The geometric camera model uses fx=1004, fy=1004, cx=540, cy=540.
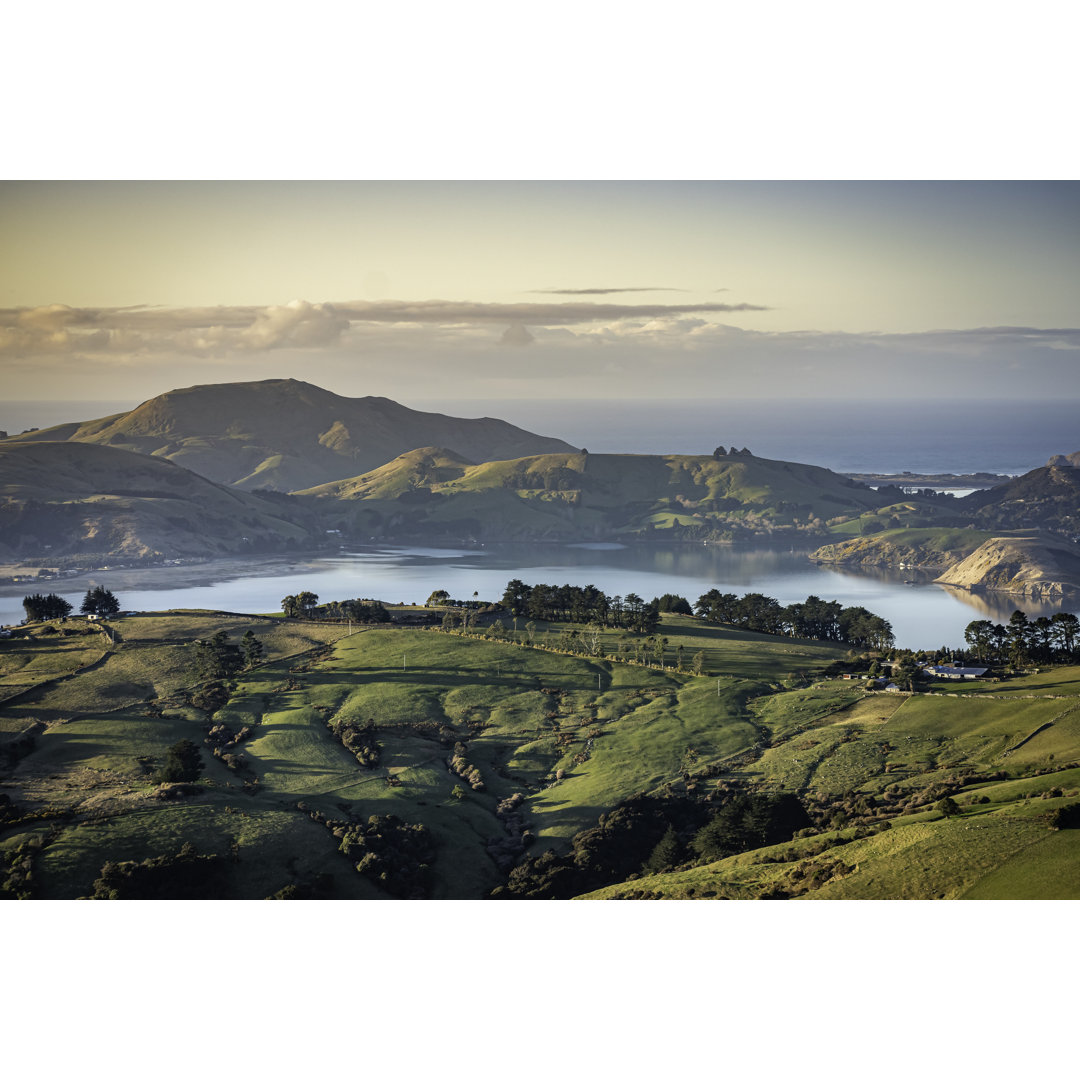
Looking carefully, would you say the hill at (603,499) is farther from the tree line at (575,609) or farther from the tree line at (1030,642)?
the tree line at (1030,642)

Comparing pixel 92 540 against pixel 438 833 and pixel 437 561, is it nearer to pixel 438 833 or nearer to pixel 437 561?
pixel 437 561

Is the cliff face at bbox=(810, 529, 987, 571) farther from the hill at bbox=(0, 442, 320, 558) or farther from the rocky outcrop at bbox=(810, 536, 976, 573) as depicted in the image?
the hill at bbox=(0, 442, 320, 558)

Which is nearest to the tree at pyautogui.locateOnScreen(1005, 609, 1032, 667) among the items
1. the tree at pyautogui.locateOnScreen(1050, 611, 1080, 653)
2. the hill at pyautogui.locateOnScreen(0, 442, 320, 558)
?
the tree at pyautogui.locateOnScreen(1050, 611, 1080, 653)

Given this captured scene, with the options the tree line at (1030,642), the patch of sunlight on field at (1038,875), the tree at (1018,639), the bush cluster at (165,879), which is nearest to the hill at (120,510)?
the bush cluster at (165,879)

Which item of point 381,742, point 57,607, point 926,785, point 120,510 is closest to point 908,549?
point 57,607

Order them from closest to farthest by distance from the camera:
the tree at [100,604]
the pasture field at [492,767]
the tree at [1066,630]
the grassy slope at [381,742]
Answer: the pasture field at [492,767]
the grassy slope at [381,742]
the tree at [1066,630]
the tree at [100,604]

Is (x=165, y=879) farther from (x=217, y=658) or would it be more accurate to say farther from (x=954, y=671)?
(x=954, y=671)
